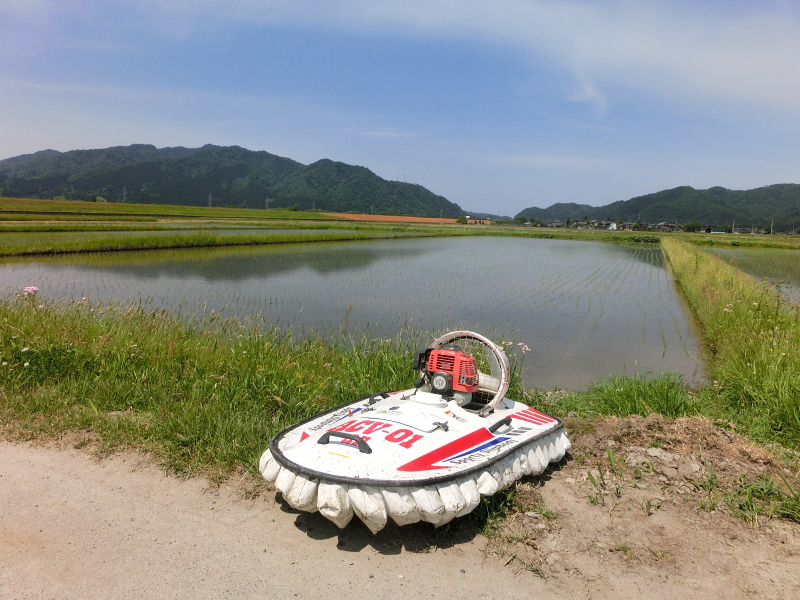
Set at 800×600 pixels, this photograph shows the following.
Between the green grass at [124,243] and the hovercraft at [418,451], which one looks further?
the green grass at [124,243]

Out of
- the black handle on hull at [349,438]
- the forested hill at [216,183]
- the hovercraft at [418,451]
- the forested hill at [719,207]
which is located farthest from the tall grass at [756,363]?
the forested hill at [216,183]

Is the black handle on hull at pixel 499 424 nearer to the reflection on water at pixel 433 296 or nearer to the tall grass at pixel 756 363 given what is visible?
the tall grass at pixel 756 363

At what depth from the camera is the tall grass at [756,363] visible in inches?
154

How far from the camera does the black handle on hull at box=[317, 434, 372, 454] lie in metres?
2.59

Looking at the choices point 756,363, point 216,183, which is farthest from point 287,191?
point 756,363

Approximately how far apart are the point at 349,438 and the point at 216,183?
151130 millimetres

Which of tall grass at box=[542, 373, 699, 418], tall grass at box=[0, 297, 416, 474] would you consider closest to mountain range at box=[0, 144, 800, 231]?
tall grass at box=[0, 297, 416, 474]

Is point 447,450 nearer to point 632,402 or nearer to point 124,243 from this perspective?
point 632,402

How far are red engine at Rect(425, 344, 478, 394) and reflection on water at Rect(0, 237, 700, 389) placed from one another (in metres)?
2.65

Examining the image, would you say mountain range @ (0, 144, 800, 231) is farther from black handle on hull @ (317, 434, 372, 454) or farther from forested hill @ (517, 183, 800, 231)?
black handle on hull @ (317, 434, 372, 454)

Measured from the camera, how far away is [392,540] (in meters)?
2.64

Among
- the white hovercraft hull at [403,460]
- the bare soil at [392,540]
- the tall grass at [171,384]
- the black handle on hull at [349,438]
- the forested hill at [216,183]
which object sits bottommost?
the bare soil at [392,540]

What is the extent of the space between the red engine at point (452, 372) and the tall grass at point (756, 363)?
229 centimetres

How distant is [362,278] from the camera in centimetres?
1422
